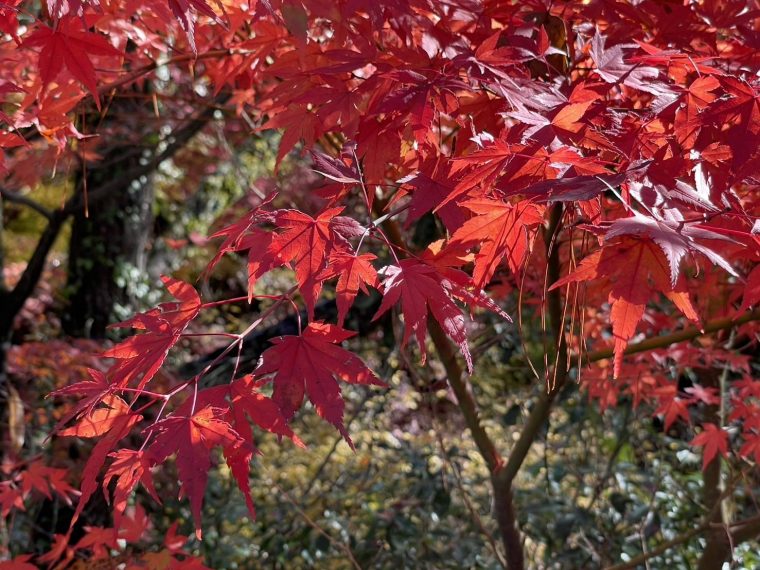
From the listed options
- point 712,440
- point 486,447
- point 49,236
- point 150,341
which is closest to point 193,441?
point 150,341

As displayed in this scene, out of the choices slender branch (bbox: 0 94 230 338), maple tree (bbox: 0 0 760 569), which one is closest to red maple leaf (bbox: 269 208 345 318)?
maple tree (bbox: 0 0 760 569)

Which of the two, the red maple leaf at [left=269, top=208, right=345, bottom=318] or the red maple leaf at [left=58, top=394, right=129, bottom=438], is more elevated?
the red maple leaf at [left=269, top=208, right=345, bottom=318]

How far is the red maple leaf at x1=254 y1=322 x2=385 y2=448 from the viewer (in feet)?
3.19

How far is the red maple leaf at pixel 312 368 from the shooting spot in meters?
0.97

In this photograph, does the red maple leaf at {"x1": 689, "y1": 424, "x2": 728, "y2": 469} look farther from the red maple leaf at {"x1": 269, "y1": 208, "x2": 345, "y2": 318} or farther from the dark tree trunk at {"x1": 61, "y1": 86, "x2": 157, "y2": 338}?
the dark tree trunk at {"x1": 61, "y1": 86, "x2": 157, "y2": 338}

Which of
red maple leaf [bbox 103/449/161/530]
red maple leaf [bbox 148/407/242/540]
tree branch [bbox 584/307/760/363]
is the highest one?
tree branch [bbox 584/307/760/363]

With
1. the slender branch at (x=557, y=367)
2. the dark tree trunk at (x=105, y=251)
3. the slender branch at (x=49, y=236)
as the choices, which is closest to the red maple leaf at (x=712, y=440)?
the slender branch at (x=557, y=367)

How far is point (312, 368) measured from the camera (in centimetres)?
100

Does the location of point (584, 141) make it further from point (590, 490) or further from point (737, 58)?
point (590, 490)

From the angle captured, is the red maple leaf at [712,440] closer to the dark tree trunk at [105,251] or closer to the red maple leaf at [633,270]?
the red maple leaf at [633,270]

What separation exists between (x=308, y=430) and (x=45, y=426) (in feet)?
4.23

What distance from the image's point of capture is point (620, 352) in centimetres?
96

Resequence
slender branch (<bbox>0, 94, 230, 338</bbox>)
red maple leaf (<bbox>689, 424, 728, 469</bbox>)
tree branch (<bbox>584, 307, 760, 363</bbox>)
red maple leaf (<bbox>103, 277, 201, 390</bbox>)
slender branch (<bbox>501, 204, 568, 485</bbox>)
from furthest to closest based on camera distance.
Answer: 1. slender branch (<bbox>0, 94, 230, 338</bbox>)
2. red maple leaf (<bbox>689, 424, 728, 469</bbox>)
3. tree branch (<bbox>584, 307, 760, 363</bbox>)
4. slender branch (<bbox>501, 204, 568, 485</bbox>)
5. red maple leaf (<bbox>103, 277, 201, 390</bbox>)

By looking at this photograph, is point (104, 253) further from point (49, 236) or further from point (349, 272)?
point (349, 272)
